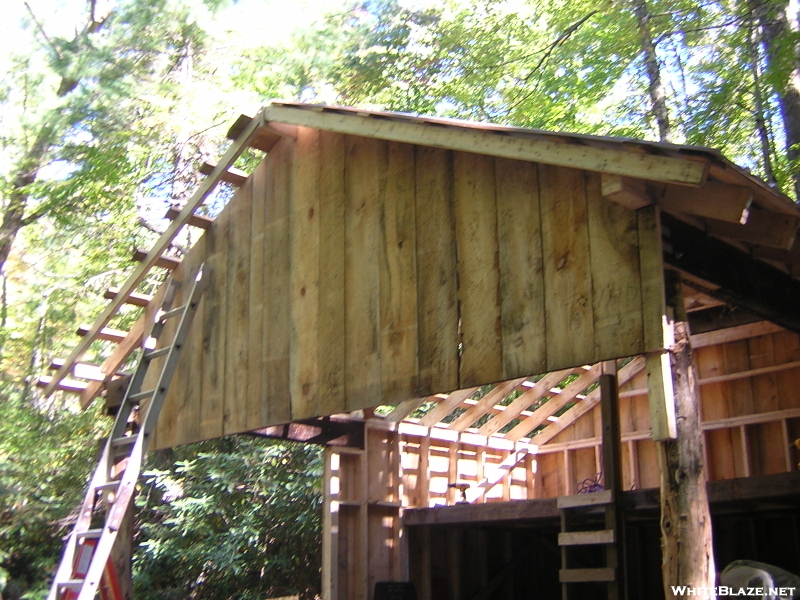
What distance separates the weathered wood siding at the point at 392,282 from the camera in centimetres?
547

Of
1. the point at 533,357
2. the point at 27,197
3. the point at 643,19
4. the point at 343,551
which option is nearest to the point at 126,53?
the point at 27,197

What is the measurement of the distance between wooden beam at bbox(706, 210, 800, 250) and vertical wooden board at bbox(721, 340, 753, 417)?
15.8ft

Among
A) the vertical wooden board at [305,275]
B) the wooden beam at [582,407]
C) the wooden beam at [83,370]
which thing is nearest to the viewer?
the vertical wooden board at [305,275]

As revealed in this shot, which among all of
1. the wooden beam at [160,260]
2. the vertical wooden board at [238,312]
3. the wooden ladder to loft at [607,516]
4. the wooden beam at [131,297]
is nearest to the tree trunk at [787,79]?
the wooden ladder to loft at [607,516]

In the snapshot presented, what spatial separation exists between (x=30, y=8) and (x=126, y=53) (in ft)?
5.75

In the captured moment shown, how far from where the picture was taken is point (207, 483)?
14133 millimetres

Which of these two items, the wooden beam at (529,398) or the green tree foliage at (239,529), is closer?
the wooden beam at (529,398)

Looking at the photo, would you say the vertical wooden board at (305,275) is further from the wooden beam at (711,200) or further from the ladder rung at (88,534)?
the wooden beam at (711,200)

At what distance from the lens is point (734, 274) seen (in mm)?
6355

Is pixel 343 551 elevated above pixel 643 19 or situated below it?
below

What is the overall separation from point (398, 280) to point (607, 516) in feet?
9.57

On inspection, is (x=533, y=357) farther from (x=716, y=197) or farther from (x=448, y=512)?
(x=448, y=512)

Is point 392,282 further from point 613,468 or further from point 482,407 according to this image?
point 482,407

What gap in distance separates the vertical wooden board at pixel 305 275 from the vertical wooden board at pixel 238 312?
2.37ft
